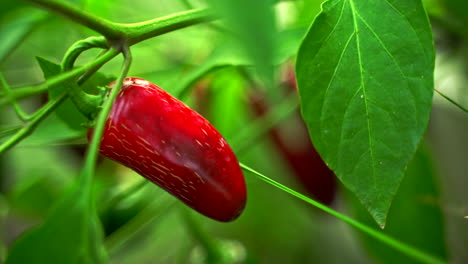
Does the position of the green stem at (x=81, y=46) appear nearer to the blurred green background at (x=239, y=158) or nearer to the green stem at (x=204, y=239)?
the blurred green background at (x=239, y=158)

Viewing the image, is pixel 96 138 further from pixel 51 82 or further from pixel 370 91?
pixel 370 91

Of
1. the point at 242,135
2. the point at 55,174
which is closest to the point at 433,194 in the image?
the point at 242,135

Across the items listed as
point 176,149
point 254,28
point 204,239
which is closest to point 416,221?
point 204,239

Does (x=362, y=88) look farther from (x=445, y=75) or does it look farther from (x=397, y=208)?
(x=445, y=75)

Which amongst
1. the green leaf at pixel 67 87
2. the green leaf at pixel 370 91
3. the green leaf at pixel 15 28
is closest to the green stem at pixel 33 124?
the green leaf at pixel 67 87

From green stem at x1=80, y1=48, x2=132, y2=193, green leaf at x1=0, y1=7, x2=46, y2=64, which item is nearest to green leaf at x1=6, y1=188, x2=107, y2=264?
green stem at x1=80, y1=48, x2=132, y2=193

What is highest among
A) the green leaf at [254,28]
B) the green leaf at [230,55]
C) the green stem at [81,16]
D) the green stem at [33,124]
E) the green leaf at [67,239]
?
the green leaf at [254,28]
